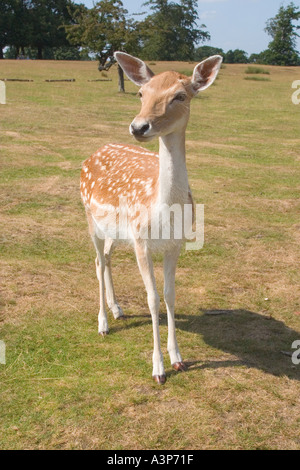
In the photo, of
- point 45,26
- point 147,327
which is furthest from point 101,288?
point 45,26

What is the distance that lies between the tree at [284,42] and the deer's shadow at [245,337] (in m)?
81.9

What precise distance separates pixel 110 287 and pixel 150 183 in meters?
1.41

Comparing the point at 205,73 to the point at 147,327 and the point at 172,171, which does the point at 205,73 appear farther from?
the point at 147,327

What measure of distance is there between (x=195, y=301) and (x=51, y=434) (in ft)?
8.33

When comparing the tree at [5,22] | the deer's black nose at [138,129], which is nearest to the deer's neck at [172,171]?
the deer's black nose at [138,129]

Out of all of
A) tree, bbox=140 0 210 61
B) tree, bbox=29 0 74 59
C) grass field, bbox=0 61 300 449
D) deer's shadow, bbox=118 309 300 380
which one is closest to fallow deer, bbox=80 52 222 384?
grass field, bbox=0 61 300 449

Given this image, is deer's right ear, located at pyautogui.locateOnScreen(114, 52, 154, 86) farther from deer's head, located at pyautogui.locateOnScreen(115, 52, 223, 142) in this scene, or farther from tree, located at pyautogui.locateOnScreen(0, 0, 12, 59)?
Answer: tree, located at pyautogui.locateOnScreen(0, 0, 12, 59)

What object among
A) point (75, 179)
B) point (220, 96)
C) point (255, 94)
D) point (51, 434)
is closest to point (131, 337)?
point (51, 434)

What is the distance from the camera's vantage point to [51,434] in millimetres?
3678

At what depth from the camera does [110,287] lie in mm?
5484

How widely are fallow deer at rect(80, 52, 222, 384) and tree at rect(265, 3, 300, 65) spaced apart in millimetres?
82033

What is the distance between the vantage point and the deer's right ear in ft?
14.0

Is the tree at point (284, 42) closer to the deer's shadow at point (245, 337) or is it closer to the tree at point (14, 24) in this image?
the tree at point (14, 24)
